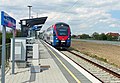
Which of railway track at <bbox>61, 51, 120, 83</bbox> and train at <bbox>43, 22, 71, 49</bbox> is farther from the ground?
train at <bbox>43, 22, 71, 49</bbox>

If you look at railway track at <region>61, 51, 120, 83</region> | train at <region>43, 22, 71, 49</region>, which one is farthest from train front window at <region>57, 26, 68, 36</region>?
railway track at <region>61, 51, 120, 83</region>

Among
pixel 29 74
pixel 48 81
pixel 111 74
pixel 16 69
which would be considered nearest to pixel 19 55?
pixel 16 69

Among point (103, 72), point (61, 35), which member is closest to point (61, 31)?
point (61, 35)

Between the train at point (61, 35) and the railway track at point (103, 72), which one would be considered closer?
the railway track at point (103, 72)

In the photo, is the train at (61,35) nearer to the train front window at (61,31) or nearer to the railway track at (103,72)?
the train front window at (61,31)

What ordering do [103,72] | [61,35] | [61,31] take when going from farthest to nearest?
[61,31]
[61,35]
[103,72]

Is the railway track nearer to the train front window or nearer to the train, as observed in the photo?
the train

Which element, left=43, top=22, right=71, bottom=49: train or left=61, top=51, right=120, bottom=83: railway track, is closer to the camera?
left=61, top=51, right=120, bottom=83: railway track

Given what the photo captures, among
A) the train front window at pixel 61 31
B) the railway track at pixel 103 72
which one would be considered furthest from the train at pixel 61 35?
the railway track at pixel 103 72

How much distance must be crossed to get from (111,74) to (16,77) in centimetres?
537

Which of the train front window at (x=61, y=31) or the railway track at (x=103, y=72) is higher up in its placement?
the train front window at (x=61, y=31)

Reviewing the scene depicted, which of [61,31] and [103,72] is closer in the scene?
[103,72]

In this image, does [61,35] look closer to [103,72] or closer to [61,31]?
[61,31]

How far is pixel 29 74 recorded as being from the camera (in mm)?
12086
